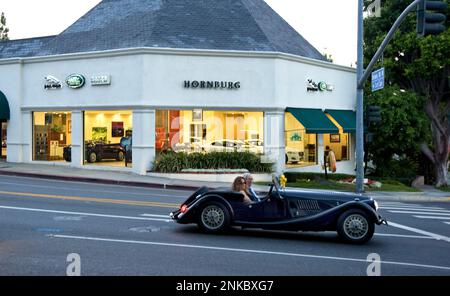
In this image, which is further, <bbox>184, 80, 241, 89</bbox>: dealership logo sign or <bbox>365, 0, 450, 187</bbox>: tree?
<bbox>365, 0, 450, 187</bbox>: tree

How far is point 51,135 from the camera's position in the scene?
28375 millimetres

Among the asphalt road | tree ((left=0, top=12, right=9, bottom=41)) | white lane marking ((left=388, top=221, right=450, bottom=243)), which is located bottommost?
white lane marking ((left=388, top=221, right=450, bottom=243))

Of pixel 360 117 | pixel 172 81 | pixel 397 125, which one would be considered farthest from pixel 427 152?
Result: pixel 172 81

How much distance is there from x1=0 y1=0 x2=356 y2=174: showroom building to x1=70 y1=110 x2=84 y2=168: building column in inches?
2.1

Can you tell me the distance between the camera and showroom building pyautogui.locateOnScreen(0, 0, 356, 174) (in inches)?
1000

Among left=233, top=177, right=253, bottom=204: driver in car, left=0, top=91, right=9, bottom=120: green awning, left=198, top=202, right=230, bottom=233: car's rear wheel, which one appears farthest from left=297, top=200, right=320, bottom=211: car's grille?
left=0, top=91, right=9, bottom=120: green awning

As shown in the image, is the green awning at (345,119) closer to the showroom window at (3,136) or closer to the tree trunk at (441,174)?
the tree trunk at (441,174)

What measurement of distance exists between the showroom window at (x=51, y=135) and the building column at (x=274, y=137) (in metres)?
10.7

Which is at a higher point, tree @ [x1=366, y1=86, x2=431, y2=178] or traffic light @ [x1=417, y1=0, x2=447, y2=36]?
traffic light @ [x1=417, y1=0, x2=447, y2=36]

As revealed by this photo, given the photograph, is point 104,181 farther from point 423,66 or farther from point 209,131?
point 423,66

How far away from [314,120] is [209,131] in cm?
563

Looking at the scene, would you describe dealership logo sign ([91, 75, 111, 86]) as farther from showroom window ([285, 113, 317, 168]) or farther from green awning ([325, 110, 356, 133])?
green awning ([325, 110, 356, 133])

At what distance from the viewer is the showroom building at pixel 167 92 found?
83.3 feet

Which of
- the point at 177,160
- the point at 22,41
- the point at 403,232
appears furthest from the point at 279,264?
the point at 22,41
